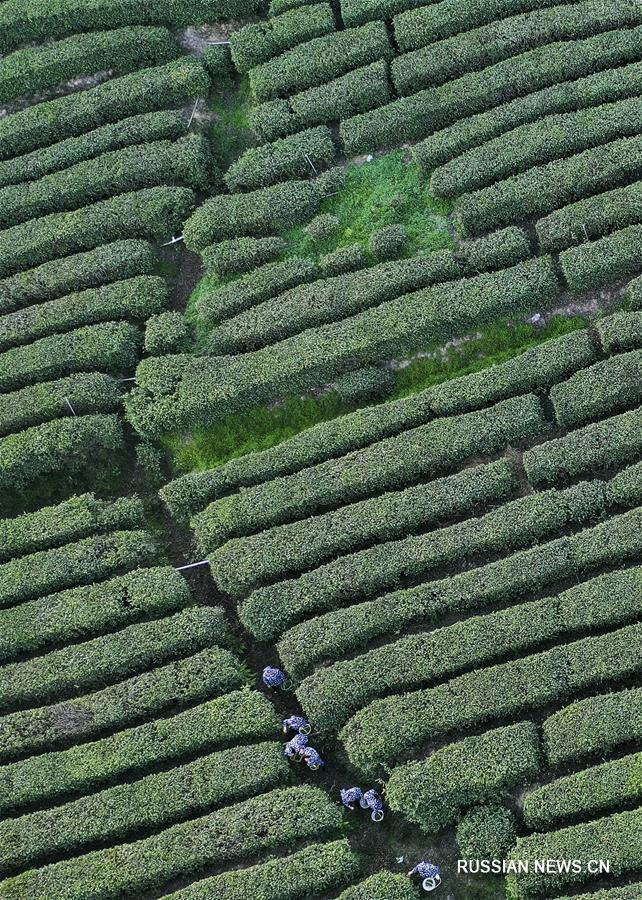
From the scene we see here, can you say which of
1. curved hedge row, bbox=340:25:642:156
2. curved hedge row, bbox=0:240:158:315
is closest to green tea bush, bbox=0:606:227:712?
curved hedge row, bbox=0:240:158:315

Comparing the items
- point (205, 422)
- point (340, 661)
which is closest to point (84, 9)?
point (205, 422)

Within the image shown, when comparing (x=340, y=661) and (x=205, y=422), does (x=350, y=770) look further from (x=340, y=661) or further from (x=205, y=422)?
(x=205, y=422)

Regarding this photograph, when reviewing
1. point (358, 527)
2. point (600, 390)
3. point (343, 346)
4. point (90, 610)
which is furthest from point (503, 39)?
point (90, 610)

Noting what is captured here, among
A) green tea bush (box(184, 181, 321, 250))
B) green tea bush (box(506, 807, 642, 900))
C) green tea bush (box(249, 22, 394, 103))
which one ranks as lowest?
green tea bush (box(506, 807, 642, 900))

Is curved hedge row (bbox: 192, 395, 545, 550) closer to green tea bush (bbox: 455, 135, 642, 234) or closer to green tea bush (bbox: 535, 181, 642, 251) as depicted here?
green tea bush (bbox: 535, 181, 642, 251)

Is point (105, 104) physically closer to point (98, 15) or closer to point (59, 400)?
point (98, 15)

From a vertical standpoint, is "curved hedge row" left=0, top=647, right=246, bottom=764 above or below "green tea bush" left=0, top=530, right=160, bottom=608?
Answer: below
